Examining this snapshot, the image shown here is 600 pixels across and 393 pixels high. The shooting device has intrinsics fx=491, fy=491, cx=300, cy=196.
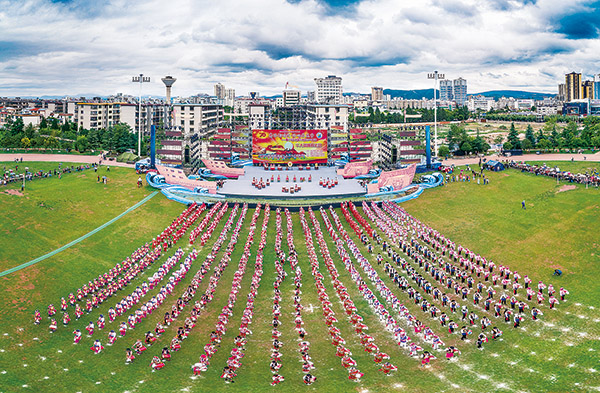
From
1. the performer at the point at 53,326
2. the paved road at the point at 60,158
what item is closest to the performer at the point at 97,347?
the performer at the point at 53,326

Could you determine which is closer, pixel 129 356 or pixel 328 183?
pixel 129 356

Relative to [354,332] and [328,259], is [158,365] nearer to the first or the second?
[354,332]

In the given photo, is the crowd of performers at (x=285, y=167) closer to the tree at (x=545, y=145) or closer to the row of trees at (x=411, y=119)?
the tree at (x=545, y=145)

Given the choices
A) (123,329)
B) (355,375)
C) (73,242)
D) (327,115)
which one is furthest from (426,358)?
(327,115)

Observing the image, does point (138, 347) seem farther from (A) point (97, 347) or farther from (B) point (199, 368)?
(B) point (199, 368)

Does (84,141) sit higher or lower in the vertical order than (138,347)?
higher

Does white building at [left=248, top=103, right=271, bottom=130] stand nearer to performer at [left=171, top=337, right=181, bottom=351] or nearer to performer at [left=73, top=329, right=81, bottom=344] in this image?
performer at [left=73, top=329, right=81, bottom=344]

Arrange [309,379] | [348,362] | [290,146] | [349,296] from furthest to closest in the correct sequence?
[290,146] → [349,296] → [348,362] → [309,379]
